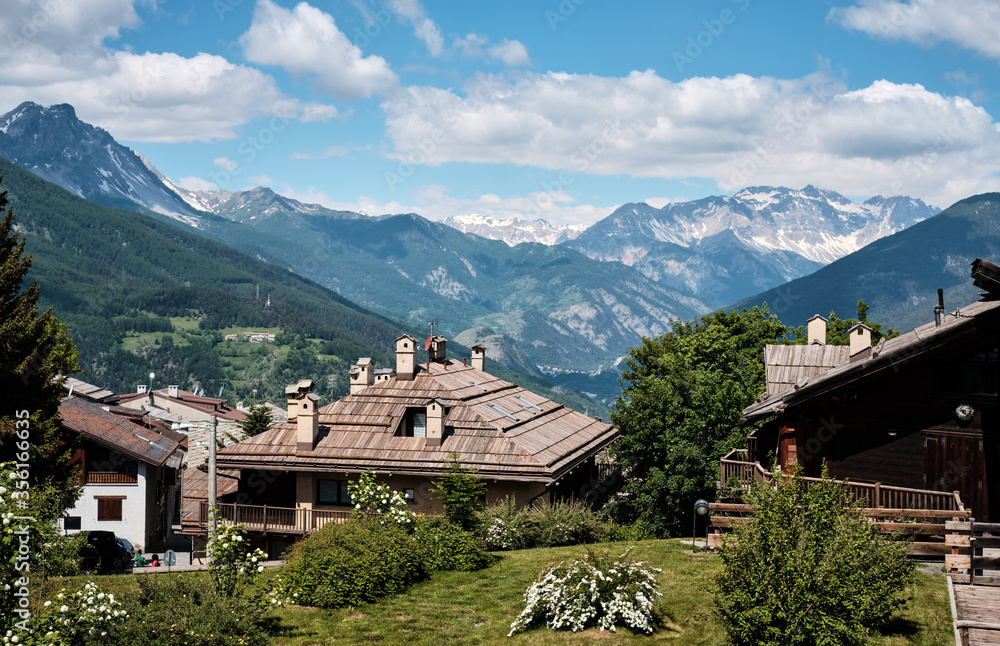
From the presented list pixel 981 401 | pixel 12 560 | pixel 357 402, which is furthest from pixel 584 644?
Answer: pixel 357 402

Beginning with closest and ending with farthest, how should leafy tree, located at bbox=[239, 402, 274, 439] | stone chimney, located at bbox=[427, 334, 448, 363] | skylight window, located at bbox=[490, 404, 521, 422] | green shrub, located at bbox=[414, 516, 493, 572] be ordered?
green shrub, located at bbox=[414, 516, 493, 572] < skylight window, located at bbox=[490, 404, 521, 422] < stone chimney, located at bbox=[427, 334, 448, 363] < leafy tree, located at bbox=[239, 402, 274, 439]

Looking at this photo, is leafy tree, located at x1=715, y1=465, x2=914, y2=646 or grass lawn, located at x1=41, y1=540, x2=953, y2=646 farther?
grass lawn, located at x1=41, y1=540, x2=953, y2=646

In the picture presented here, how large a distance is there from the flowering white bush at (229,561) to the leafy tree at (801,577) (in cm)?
962

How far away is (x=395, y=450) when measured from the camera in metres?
37.8

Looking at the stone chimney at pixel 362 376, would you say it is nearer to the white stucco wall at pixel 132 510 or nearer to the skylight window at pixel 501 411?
the skylight window at pixel 501 411

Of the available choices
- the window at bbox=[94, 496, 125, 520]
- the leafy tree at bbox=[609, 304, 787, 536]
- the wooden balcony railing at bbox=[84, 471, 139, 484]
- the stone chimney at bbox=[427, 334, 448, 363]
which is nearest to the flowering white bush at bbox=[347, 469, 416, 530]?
the leafy tree at bbox=[609, 304, 787, 536]

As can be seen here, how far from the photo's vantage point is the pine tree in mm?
28055

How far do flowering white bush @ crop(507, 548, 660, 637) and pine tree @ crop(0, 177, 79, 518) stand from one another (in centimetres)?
1732

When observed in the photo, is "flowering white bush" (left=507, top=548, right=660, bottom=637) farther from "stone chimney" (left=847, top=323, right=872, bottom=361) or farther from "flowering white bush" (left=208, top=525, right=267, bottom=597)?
"stone chimney" (left=847, top=323, right=872, bottom=361)

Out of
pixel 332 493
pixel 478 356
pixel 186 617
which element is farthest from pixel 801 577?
pixel 478 356

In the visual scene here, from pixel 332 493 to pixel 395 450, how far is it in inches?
140

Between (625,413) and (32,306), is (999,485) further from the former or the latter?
(32,306)

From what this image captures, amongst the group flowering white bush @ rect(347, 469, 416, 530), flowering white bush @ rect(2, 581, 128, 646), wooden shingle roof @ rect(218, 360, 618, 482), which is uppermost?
wooden shingle roof @ rect(218, 360, 618, 482)

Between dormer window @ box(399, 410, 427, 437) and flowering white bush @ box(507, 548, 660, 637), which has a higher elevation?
dormer window @ box(399, 410, 427, 437)
